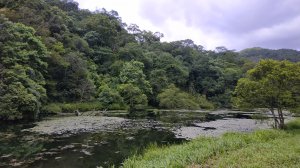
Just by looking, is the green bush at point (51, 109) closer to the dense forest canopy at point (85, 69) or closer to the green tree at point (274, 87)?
the dense forest canopy at point (85, 69)

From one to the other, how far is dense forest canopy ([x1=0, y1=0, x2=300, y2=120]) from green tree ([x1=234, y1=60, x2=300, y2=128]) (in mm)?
23573

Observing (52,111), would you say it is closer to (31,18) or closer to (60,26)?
(31,18)

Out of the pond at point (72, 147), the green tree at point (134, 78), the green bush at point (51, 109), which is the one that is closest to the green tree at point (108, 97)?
the green tree at point (134, 78)

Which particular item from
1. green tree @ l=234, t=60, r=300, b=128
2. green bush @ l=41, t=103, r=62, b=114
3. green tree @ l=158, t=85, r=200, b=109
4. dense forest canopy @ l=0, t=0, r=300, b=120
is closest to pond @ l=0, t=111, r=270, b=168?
green tree @ l=234, t=60, r=300, b=128

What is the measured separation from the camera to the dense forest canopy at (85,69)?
3406cm

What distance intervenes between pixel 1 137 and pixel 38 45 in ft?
78.0

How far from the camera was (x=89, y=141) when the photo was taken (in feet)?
64.6

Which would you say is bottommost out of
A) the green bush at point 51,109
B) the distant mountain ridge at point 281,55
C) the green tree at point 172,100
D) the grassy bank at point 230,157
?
the grassy bank at point 230,157

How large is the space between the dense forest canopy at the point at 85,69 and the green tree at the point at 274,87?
77.3 ft

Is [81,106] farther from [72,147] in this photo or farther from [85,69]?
[72,147]

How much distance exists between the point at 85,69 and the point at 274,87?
37.7 m

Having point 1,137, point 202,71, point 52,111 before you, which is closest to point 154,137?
point 1,137

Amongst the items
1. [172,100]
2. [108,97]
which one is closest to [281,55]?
[172,100]

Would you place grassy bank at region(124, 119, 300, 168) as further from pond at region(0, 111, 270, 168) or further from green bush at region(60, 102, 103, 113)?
green bush at region(60, 102, 103, 113)
